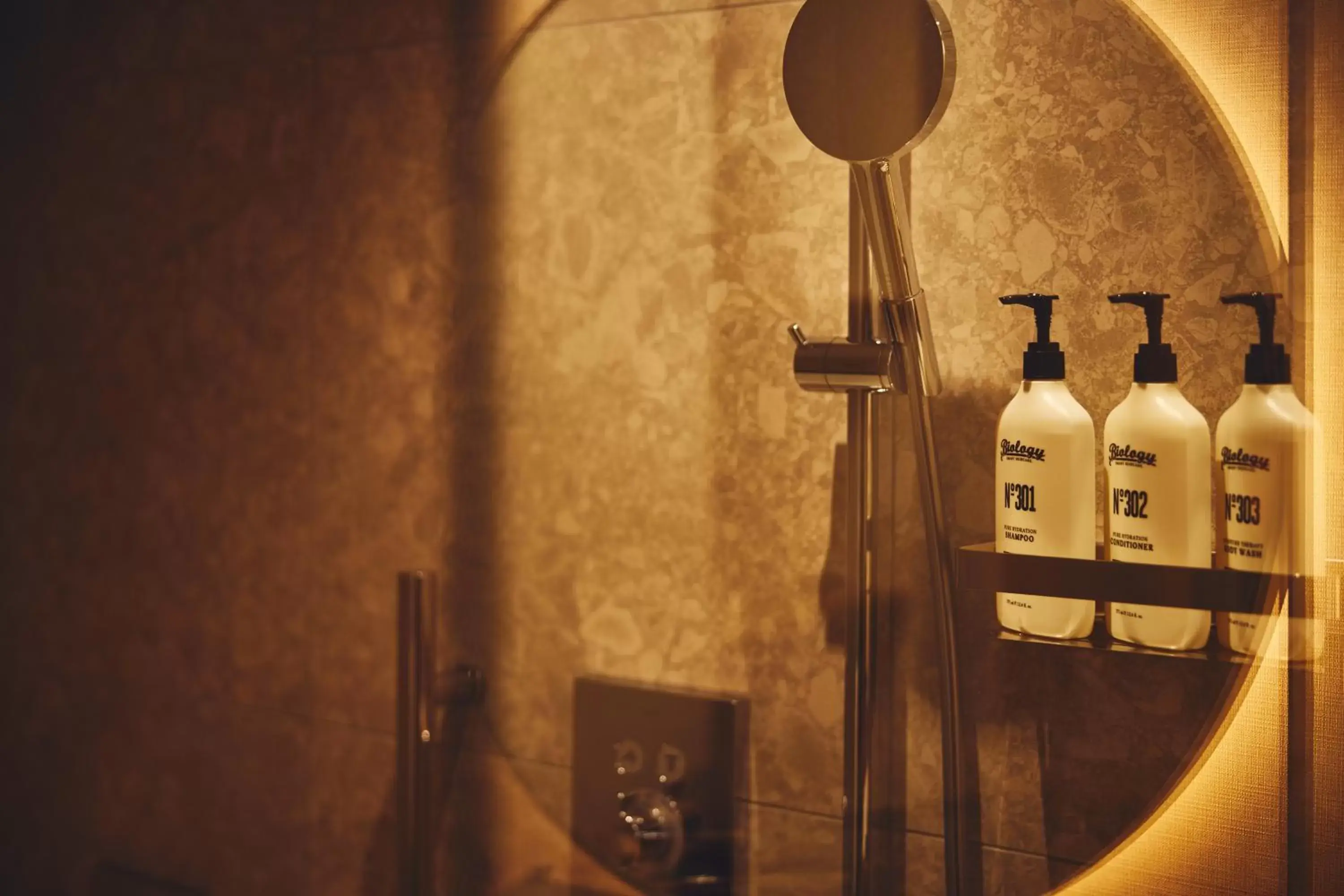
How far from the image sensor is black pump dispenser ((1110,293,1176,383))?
0.73 m

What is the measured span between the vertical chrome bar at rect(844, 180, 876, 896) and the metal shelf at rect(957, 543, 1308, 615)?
5.1 inches

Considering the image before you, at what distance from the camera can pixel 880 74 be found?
0.75 metres

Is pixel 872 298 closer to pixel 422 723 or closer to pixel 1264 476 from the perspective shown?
pixel 1264 476

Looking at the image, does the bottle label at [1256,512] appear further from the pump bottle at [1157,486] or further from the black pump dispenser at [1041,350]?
the black pump dispenser at [1041,350]

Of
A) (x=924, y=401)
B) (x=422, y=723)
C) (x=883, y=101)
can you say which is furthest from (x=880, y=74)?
(x=422, y=723)

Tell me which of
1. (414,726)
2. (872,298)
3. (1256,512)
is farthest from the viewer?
(414,726)

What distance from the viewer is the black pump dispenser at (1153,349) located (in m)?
0.73

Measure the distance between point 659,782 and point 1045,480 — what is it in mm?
415

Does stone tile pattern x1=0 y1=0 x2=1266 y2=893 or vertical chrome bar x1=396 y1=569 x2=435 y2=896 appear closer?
stone tile pattern x1=0 y1=0 x2=1266 y2=893

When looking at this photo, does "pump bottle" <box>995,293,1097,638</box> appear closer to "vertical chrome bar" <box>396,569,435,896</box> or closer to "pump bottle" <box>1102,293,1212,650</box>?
"pump bottle" <box>1102,293,1212,650</box>

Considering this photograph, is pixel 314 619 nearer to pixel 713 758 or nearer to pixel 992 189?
pixel 713 758

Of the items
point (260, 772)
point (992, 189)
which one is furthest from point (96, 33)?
point (992, 189)

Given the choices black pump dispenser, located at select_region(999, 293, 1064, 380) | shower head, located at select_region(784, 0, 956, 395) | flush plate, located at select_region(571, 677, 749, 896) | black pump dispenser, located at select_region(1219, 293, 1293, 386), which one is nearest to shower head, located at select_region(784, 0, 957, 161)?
shower head, located at select_region(784, 0, 956, 395)

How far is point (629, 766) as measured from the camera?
943mm
